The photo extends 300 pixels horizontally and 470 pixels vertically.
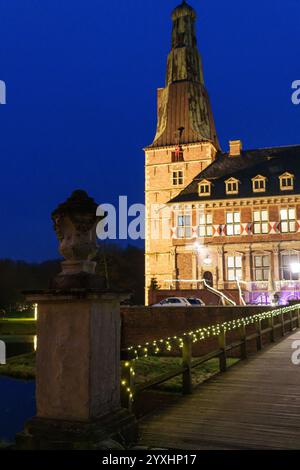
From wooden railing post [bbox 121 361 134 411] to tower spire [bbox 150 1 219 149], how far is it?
41368 millimetres

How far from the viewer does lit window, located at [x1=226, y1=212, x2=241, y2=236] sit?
1505 inches

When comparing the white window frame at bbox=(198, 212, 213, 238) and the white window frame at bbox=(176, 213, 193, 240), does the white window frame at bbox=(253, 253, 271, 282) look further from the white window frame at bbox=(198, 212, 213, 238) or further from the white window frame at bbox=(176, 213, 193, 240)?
the white window frame at bbox=(176, 213, 193, 240)

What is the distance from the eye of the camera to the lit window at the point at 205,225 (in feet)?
128

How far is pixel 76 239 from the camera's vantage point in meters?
5.00

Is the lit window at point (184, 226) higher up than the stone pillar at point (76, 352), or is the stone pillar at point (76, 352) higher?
the lit window at point (184, 226)

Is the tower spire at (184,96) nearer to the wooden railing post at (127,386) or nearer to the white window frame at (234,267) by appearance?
the white window frame at (234,267)

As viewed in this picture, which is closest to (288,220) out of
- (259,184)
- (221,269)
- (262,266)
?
(259,184)

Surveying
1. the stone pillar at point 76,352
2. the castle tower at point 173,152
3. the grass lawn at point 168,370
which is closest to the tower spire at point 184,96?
the castle tower at point 173,152

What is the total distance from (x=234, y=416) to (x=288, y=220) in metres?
31.7

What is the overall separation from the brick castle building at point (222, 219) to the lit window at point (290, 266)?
7 centimetres

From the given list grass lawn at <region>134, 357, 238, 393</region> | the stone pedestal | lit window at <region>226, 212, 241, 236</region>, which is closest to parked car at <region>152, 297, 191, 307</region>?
grass lawn at <region>134, 357, 238, 393</region>

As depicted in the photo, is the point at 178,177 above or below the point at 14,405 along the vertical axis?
above

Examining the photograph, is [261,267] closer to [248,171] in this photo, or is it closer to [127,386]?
[248,171]
